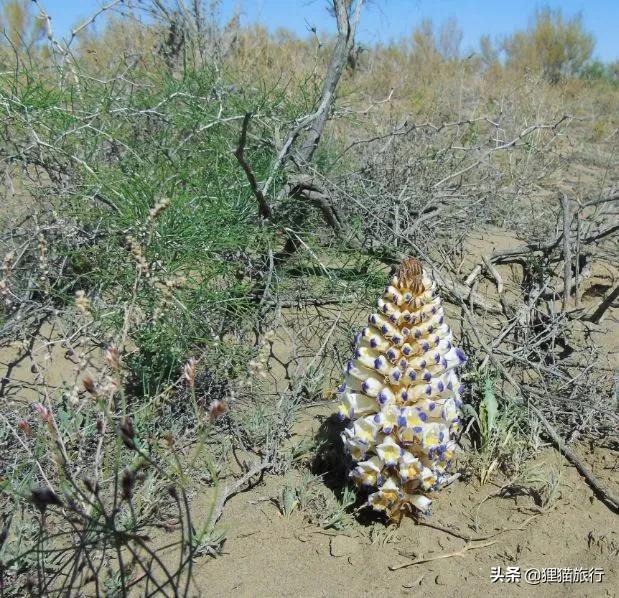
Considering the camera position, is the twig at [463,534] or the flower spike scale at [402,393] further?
the twig at [463,534]

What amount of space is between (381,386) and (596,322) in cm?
174

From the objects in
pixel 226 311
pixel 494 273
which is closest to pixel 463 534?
pixel 226 311

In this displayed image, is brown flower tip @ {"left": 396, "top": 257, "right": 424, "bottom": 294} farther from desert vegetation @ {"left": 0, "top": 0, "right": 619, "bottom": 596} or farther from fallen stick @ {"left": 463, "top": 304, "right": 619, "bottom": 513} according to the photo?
fallen stick @ {"left": 463, "top": 304, "right": 619, "bottom": 513}

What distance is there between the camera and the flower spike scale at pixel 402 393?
2045mm

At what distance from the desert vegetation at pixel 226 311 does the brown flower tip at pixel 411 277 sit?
1.67 feet

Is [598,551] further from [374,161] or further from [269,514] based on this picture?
[374,161]

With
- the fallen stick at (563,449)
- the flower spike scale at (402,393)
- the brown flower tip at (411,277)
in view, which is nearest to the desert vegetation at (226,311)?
the fallen stick at (563,449)

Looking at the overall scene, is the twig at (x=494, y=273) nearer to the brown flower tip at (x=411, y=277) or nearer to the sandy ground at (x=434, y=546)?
the sandy ground at (x=434, y=546)

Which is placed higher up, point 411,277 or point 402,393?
point 411,277

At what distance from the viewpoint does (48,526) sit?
2250 mm

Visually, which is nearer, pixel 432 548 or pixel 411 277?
pixel 411 277

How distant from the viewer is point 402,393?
6.77 feet

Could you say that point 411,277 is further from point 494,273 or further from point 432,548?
point 494,273

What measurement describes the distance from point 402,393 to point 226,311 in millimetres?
1362
